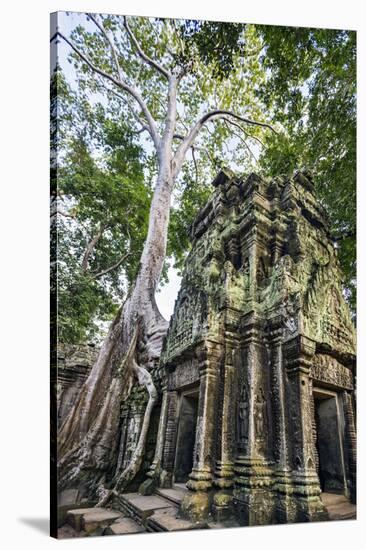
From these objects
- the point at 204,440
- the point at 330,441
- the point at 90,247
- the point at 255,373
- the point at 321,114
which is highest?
the point at 321,114

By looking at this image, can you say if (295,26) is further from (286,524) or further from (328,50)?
(286,524)

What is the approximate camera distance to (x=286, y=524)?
529 cm

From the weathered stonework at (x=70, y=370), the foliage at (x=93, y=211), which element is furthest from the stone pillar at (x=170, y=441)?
the foliage at (x=93, y=211)

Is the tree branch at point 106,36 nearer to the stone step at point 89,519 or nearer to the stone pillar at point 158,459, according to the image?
the stone pillar at point 158,459

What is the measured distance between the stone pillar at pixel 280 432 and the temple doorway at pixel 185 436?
3.48 feet

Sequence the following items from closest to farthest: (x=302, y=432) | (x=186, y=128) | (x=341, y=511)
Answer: (x=302, y=432) < (x=341, y=511) < (x=186, y=128)

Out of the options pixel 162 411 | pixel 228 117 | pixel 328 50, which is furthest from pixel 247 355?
pixel 328 50

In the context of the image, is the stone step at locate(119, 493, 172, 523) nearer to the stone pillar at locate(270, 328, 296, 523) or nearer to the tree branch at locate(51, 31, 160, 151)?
the stone pillar at locate(270, 328, 296, 523)

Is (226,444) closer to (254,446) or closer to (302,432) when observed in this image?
(254,446)

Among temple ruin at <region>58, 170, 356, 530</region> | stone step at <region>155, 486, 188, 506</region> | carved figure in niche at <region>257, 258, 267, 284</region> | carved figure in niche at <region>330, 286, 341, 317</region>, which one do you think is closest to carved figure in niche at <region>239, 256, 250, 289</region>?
temple ruin at <region>58, 170, 356, 530</region>

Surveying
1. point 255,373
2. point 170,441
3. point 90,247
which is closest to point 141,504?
point 170,441

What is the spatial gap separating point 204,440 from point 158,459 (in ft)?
3.01

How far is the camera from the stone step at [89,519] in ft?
16.5

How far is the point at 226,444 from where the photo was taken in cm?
545
